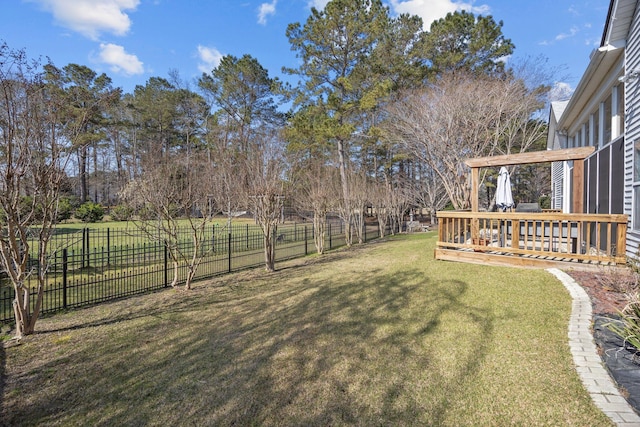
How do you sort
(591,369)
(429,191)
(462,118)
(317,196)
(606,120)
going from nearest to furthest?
(591,369), (606,120), (317,196), (462,118), (429,191)

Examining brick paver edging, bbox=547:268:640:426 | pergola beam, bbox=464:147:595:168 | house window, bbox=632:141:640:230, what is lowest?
brick paver edging, bbox=547:268:640:426

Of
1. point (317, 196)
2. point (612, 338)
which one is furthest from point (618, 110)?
point (317, 196)

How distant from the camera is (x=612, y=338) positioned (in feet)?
10.5

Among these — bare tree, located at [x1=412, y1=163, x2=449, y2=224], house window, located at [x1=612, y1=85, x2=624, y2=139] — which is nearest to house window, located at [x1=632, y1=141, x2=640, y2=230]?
house window, located at [x1=612, y1=85, x2=624, y2=139]

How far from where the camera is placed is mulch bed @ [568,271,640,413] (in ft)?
8.30

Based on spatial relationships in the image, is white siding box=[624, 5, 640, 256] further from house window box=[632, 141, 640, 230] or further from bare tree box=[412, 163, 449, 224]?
bare tree box=[412, 163, 449, 224]

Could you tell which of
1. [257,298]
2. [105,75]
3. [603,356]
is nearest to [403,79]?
[257,298]

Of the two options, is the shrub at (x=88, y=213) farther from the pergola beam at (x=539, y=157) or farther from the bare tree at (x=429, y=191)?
the pergola beam at (x=539, y=157)

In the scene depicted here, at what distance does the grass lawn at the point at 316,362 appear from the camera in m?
2.54

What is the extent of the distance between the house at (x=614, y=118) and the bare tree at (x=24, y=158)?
794cm

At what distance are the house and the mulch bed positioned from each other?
0.64 m

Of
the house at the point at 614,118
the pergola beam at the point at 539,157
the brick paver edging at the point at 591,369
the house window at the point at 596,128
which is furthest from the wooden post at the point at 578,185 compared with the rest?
the brick paver edging at the point at 591,369

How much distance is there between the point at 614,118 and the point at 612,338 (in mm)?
5591

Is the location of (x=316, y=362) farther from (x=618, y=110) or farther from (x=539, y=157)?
(x=618, y=110)
